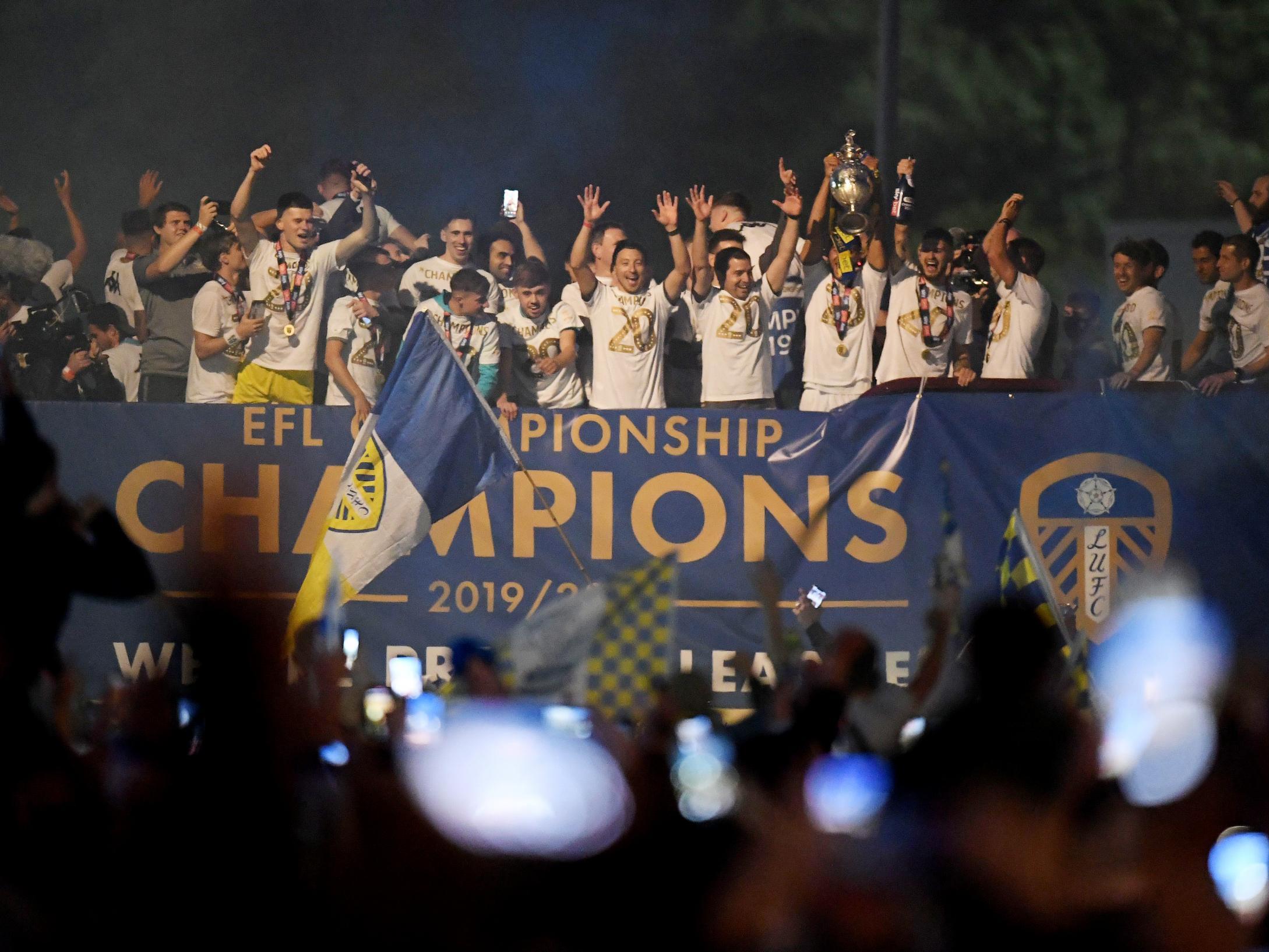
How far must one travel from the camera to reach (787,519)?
1052 centimetres

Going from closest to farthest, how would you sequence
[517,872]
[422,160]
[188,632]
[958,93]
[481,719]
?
[188,632] → [517,872] → [481,719] → [422,160] → [958,93]

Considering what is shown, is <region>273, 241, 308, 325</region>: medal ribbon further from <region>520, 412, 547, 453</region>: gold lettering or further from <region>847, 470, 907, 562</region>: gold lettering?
<region>847, 470, 907, 562</region>: gold lettering

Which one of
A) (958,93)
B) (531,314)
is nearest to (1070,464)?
(531,314)

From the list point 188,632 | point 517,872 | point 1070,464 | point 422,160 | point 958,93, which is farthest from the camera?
point 958,93

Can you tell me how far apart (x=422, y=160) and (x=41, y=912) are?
10622mm

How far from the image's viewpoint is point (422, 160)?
12.8 meters

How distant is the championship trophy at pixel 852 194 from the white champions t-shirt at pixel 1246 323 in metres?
2.30

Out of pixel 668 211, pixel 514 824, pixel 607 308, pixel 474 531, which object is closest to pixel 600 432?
pixel 607 308

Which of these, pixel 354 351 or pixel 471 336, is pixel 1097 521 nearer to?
pixel 471 336

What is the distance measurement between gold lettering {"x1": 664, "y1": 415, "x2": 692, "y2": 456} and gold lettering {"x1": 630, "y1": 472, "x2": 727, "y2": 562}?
0.15m

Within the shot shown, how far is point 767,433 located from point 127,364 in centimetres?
432

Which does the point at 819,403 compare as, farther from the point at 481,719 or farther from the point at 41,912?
the point at 41,912

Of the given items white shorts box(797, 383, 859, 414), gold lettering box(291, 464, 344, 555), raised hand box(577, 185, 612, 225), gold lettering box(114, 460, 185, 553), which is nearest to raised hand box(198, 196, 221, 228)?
gold lettering box(114, 460, 185, 553)

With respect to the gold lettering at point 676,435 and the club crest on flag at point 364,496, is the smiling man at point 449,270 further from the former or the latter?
the club crest on flag at point 364,496
